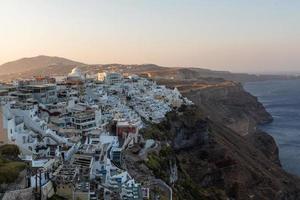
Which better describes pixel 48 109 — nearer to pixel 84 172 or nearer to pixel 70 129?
pixel 70 129

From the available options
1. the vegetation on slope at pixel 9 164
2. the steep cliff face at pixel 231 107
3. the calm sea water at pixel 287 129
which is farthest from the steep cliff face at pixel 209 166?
the steep cliff face at pixel 231 107

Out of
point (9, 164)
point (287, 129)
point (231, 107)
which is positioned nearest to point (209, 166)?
point (9, 164)

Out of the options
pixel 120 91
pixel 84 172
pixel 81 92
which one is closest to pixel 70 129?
pixel 84 172

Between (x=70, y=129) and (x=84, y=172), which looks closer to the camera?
(x=84, y=172)

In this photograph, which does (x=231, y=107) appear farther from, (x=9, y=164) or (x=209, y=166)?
(x=9, y=164)

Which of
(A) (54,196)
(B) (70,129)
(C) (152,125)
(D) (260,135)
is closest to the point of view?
(A) (54,196)

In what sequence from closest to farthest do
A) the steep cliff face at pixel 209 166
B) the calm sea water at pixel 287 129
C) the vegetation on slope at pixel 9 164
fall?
the vegetation on slope at pixel 9 164, the steep cliff face at pixel 209 166, the calm sea water at pixel 287 129

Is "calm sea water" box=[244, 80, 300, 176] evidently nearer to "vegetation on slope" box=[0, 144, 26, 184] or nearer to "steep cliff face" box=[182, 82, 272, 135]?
"steep cliff face" box=[182, 82, 272, 135]

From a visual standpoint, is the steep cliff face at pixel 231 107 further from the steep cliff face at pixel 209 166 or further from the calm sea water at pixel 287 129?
the steep cliff face at pixel 209 166
